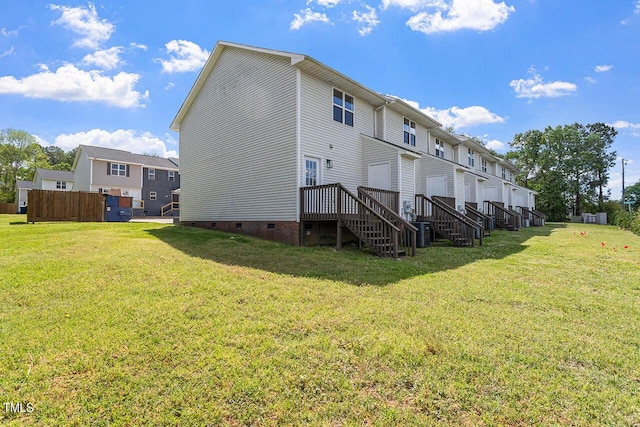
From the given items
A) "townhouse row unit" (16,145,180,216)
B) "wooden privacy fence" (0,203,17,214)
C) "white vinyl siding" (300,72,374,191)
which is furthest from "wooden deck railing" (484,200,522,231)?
"wooden privacy fence" (0,203,17,214)

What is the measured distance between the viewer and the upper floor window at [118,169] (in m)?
30.7

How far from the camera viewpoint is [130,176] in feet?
105

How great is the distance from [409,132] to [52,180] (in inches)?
1757

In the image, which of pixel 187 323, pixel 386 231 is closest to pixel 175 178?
pixel 386 231

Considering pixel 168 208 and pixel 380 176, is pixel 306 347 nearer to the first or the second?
pixel 380 176

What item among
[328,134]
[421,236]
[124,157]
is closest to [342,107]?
[328,134]

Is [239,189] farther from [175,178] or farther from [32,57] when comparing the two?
[175,178]

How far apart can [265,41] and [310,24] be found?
208 cm

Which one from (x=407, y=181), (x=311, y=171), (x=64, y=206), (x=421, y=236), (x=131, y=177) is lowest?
(x=421, y=236)

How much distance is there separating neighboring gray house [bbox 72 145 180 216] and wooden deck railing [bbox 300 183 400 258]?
28381mm

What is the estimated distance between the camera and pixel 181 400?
2459 mm

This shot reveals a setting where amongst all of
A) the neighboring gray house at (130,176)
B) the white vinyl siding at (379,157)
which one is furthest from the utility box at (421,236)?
the neighboring gray house at (130,176)

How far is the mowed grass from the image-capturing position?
2.40 m

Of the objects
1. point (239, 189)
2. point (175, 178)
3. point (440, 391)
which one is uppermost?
point (175, 178)
